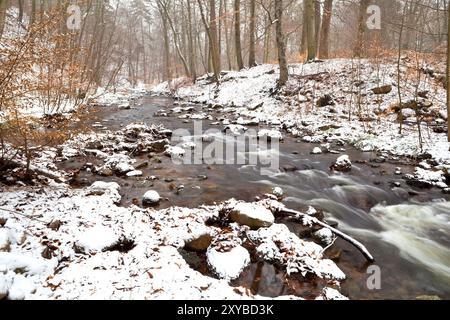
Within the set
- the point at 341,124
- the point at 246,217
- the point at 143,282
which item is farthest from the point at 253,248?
the point at 341,124

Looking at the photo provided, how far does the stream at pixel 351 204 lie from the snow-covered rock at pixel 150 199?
16cm

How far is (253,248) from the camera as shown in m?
4.26

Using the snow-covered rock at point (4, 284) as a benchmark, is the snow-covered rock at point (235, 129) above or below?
above

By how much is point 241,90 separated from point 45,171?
42.9 feet

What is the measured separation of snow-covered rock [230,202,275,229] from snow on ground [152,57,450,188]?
17.8 feet

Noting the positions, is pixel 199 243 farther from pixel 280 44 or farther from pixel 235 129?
pixel 280 44

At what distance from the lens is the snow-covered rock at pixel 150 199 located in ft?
17.5

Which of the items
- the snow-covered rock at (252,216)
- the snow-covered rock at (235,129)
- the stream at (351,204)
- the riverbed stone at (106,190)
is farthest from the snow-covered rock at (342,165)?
the riverbed stone at (106,190)

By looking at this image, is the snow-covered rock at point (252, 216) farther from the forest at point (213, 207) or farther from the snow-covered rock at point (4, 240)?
the snow-covered rock at point (4, 240)

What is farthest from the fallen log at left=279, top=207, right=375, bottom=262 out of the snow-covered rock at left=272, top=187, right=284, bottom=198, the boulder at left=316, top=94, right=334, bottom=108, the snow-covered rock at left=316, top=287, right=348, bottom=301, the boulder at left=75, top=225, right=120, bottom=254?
the boulder at left=316, top=94, right=334, bottom=108

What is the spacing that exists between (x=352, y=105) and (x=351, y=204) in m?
7.47

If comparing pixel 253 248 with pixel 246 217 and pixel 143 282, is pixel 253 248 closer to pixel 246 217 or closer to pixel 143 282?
pixel 246 217

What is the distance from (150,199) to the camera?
17.5 ft
